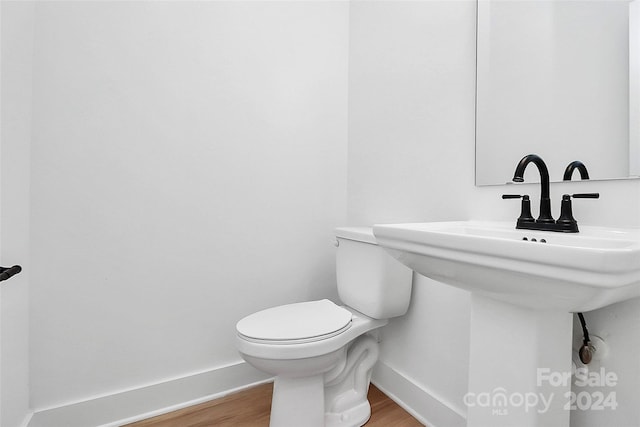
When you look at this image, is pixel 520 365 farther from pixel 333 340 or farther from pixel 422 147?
pixel 422 147

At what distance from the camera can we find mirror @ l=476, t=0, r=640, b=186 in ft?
2.82

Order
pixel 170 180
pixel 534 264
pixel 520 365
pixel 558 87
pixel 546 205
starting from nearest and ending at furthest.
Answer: pixel 534 264, pixel 520 365, pixel 546 205, pixel 558 87, pixel 170 180

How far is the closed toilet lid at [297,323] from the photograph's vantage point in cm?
110

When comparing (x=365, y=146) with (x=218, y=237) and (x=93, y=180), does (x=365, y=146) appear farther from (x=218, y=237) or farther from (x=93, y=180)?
(x=93, y=180)

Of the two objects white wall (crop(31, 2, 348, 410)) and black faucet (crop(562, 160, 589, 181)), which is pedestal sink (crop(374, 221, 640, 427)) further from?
white wall (crop(31, 2, 348, 410))

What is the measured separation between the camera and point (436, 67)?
1.33 m

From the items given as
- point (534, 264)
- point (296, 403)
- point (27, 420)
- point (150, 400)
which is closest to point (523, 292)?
point (534, 264)

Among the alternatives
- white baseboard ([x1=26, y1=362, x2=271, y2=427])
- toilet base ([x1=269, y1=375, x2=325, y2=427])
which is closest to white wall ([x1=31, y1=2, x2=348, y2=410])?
white baseboard ([x1=26, y1=362, x2=271, y2=427])

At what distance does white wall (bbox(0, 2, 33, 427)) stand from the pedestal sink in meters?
1.16

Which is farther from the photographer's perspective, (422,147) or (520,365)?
(422,147)

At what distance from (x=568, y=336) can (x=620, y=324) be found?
0.49ft

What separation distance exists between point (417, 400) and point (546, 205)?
3.19 ft

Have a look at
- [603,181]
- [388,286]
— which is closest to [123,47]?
[388,286]

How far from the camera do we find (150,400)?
1362 millimetres
